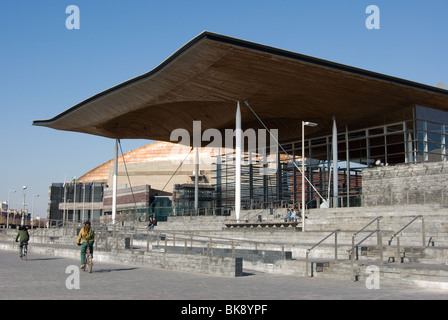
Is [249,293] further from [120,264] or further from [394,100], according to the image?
[394,100]

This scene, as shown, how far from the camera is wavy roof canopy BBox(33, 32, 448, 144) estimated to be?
28625 millimetres

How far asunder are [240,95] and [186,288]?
24.3m

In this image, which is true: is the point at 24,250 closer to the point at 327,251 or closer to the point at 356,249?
the point at 327,251

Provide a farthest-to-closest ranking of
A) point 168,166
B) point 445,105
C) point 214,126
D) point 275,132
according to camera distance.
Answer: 1. point 168,166
2. point 275,132
3. point 214,126
4. point 445,105

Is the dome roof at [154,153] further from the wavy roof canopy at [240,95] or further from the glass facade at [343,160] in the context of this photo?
the wavy roof canopy at [240,95]

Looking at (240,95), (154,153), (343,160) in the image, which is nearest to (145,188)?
(343,160)

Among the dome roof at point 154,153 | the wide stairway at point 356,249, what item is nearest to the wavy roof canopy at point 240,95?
the wide stairway at point 356,249

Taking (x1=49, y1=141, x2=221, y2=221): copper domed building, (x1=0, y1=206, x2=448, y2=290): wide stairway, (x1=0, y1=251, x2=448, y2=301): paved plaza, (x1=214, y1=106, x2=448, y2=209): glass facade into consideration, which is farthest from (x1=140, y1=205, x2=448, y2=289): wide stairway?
(x1=49, y1=141, x2=221, y2=221): copper domed building

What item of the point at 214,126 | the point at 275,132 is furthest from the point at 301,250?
the point at 275,132

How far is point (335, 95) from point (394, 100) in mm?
4247

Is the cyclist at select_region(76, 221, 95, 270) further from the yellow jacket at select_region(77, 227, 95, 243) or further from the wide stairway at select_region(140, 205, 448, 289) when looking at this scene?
the wide stairway at select_region(140, 205, 448, 289)

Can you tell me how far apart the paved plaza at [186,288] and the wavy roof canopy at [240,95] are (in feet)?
49.4

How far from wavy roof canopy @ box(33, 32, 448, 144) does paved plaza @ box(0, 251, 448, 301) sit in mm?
15068

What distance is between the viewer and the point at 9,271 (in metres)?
16.0
